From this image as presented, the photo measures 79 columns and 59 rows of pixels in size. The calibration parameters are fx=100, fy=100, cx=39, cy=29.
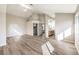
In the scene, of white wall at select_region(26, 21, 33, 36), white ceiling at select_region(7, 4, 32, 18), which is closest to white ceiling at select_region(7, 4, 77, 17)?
white ceiling at select_region(7, 4, 32, 18)

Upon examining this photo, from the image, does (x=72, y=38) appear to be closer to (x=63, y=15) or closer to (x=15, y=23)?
(x=63, y=15)

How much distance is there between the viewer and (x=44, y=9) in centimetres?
189

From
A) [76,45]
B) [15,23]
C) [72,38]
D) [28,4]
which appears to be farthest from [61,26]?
[15,23]

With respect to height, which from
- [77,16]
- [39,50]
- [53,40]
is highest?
[77,16]

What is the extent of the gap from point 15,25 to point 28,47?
492 millimetres

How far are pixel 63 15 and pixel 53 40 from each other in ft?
1.68

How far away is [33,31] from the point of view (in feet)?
6.53

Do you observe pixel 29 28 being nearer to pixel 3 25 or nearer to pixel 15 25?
pixel 15 25

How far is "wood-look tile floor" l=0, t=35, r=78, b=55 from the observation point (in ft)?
5.92

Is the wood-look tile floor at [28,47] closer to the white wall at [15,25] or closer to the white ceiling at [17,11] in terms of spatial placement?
the white wall at [15,25]

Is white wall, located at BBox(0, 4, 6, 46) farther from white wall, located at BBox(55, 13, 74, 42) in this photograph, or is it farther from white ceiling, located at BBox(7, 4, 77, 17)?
white wall, located at BBox(55, 13, 74, 42)

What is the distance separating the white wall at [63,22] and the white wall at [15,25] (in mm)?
630

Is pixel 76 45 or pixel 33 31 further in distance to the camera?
pixel 33 31
